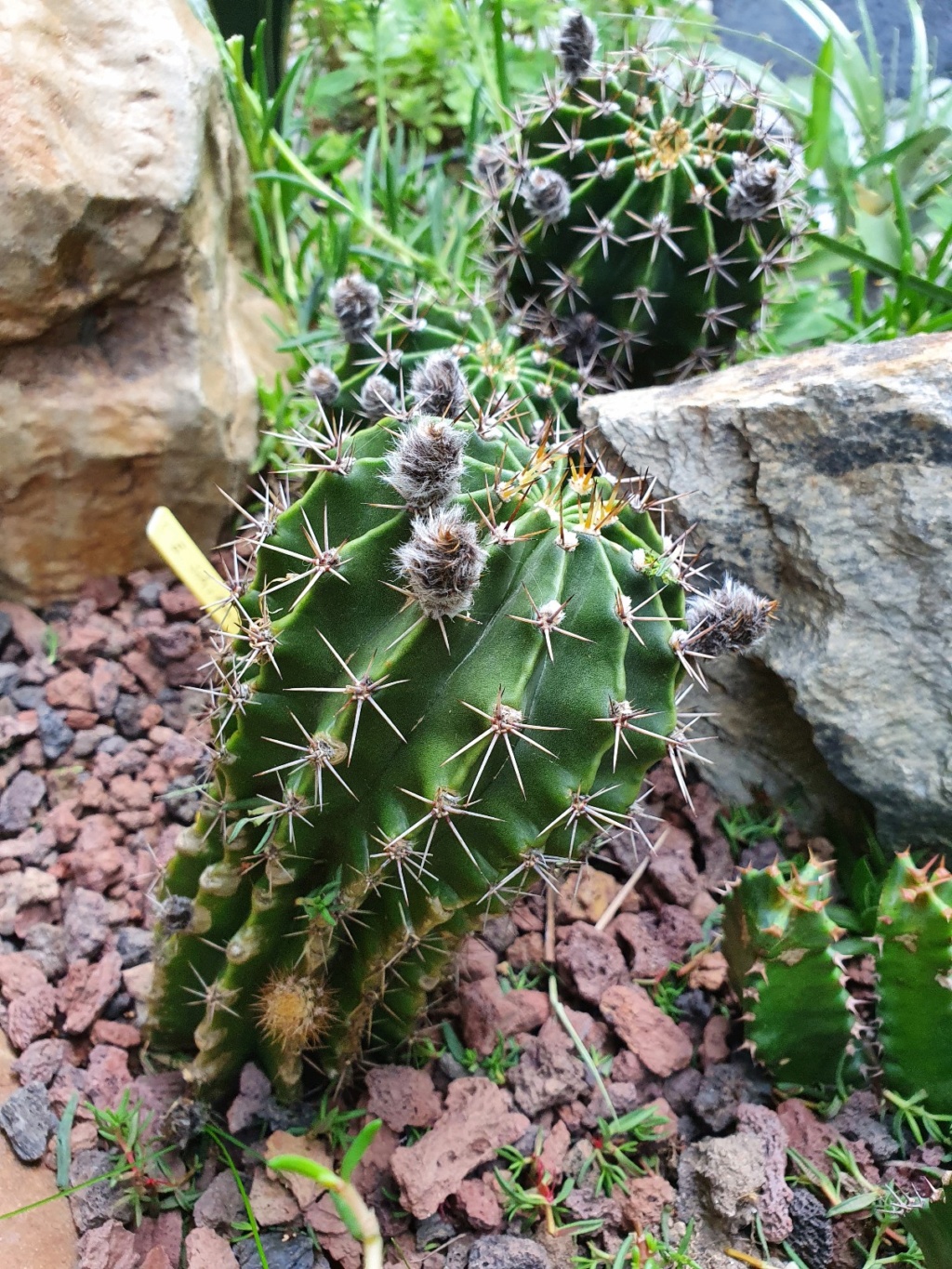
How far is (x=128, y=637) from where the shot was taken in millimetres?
2297

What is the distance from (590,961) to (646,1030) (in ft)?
0.54

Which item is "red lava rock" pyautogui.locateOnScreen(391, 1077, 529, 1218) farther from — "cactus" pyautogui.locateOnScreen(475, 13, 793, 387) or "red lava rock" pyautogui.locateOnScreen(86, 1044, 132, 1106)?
"cactus" pyautogui.locateOnScreen(475, 13, 793, 387)

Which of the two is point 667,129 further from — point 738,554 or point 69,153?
point 69,153

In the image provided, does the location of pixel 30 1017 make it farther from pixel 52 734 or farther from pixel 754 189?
pixel 754 189

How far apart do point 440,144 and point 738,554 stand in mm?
2736

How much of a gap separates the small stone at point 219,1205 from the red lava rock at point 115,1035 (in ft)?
0.98

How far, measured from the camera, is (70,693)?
85.1 inches

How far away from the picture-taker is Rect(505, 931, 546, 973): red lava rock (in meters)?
1.89

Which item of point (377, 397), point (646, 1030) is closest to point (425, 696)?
point (377, 397)

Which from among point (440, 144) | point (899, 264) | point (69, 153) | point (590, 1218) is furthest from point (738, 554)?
point (440, 144)

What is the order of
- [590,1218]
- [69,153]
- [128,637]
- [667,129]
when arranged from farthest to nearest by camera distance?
[128,637]
[667,129]
[69,153]
[590,1218]

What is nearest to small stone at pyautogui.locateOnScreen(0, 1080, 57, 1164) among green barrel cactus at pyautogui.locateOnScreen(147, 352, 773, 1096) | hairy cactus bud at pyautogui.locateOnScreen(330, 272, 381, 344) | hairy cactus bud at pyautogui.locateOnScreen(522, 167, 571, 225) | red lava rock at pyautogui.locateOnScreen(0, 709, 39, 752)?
green barrel cactus at pyautogui.locateOnScreen(147, 352, 773, 1096)

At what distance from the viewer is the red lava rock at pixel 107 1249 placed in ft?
4.54

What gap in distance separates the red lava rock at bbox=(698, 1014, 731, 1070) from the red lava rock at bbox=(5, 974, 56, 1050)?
3.78ft
